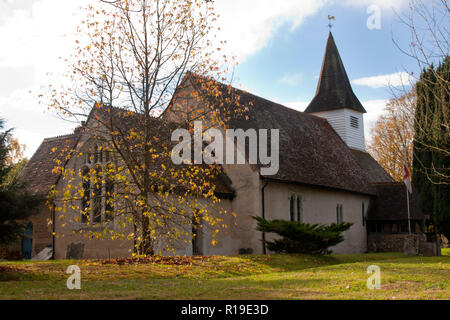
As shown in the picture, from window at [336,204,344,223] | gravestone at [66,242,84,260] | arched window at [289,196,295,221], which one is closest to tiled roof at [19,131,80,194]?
gravestone at [66,242,84,260]

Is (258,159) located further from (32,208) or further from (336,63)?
(336,63)

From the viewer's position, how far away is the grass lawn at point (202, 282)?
8844 millimetres

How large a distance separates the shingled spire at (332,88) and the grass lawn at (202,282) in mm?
23350

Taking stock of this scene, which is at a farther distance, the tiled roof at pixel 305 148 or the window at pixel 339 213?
the window at pixel 339 213

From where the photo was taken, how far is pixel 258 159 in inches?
952

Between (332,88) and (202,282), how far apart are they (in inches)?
1185

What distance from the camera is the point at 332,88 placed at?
39594mm

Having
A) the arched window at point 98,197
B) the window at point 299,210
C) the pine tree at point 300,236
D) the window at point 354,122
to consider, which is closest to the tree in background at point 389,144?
the window at point 354,122

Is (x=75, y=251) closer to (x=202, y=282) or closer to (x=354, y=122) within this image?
(x=202, y=282)

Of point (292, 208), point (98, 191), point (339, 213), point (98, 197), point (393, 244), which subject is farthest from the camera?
point (393, 244)

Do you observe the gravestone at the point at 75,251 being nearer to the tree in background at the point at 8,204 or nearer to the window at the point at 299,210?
the tree in background at the point at 8,204

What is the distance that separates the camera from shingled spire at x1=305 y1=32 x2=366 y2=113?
39062 millimetres

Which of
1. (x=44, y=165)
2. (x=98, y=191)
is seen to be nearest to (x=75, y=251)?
(x=98, y=191)

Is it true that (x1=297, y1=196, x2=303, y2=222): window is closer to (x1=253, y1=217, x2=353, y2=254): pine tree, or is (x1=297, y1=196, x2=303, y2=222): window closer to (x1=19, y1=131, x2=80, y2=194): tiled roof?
(x1=253, y1=217, x2=353, y2=254): pine tree
